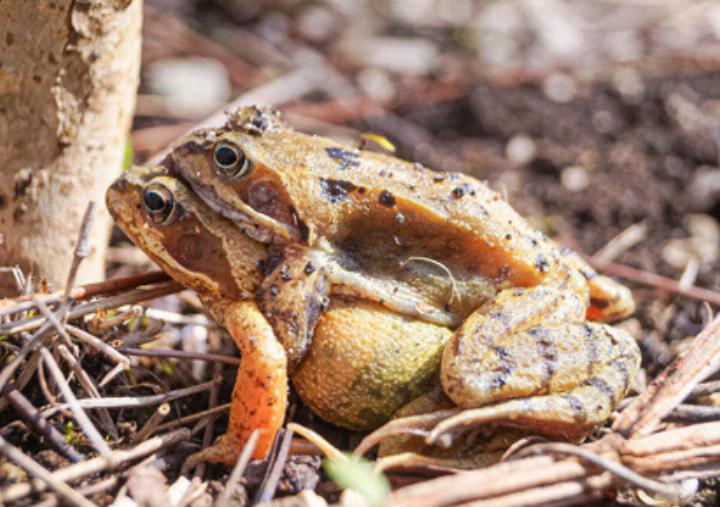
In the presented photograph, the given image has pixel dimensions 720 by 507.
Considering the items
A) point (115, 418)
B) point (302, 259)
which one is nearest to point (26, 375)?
point (115, 418)

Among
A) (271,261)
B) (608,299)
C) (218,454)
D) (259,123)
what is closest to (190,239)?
(271,261)

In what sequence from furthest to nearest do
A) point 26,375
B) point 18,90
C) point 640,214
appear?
point 640,214, point 18,90, point 26,375

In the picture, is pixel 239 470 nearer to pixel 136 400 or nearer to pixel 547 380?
pixel 136 400

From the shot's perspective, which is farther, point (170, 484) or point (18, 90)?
point (18, 90)

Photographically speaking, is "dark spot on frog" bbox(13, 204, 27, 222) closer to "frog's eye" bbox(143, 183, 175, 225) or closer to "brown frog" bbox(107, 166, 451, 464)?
"brown frog" bbox(107, 166, 451, 464)

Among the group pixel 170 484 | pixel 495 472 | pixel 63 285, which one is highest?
pixel 63 285

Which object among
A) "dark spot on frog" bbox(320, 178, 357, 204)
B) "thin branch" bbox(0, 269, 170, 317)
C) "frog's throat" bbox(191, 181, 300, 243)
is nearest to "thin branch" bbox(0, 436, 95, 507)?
"thin branch" bbox(0, 269, 170, 317)

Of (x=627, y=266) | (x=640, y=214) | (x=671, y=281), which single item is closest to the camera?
(x=671, y=281)

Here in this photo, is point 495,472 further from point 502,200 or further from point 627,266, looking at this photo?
point 627,266
